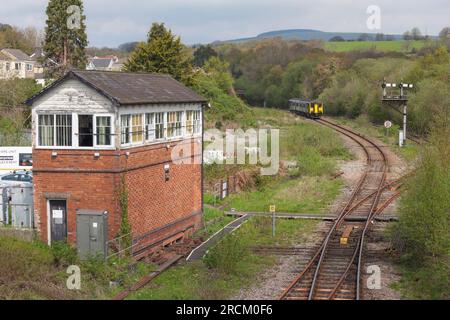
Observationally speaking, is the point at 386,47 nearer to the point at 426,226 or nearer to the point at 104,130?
the point at 426,226

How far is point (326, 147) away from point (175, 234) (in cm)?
2539

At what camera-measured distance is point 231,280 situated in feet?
57.7

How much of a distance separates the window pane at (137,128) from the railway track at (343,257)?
620cm

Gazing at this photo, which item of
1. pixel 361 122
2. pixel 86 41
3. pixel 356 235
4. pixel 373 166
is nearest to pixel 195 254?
pixel 356 235

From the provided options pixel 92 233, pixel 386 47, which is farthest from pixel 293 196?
pixel 386 47

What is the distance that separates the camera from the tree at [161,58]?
48.2 m

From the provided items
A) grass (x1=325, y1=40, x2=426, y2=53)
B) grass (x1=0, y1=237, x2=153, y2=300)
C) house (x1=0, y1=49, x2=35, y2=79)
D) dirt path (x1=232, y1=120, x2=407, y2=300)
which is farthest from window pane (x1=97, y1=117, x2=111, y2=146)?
grass (x1=325, y1=40, x2=426, y2=53)

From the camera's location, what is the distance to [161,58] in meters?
48.5

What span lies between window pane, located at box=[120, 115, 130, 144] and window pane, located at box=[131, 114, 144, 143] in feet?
0.90

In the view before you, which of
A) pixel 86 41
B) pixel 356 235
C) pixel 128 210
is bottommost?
pixel 356 235

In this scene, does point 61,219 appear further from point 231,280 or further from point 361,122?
point 361,122

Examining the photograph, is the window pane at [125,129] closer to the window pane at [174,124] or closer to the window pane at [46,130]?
the window pane at [46,130]

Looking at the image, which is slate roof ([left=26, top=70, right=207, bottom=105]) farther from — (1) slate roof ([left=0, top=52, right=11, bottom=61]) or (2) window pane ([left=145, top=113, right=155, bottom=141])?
(1) slate roof ([left=0, top=52, right=11, bottom=61])

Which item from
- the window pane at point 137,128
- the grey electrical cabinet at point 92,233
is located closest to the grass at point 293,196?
the window pane at point 137,128
